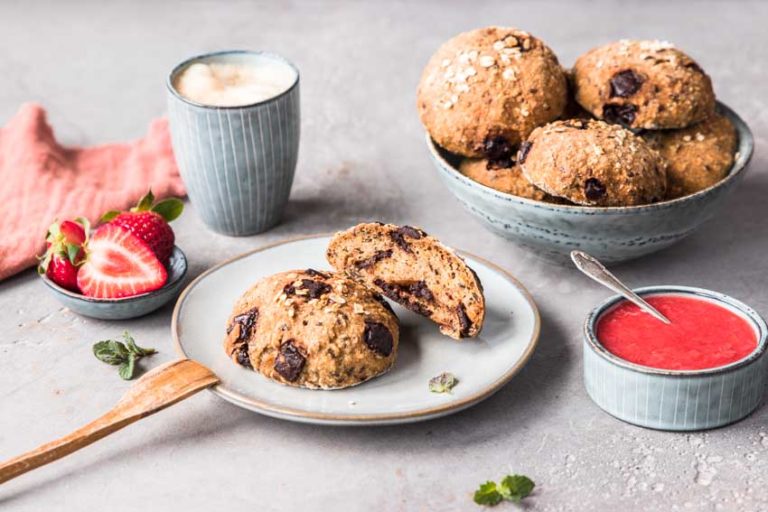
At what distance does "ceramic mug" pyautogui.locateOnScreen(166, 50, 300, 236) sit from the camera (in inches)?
124

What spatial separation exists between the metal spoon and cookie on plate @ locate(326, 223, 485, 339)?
1.00 feet

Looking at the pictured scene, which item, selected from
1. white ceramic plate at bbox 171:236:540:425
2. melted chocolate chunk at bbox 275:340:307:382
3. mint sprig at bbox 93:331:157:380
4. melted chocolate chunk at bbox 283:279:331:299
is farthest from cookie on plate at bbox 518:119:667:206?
mint sprig at bbox 93:331:157:380

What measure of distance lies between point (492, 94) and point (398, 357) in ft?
2.60

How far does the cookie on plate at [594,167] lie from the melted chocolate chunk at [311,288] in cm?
62

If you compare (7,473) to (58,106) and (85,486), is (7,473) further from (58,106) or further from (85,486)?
(58,106)

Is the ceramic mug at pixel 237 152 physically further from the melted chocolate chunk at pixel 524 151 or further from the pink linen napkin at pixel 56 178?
the melted chocolate chunk at pixel 524 151

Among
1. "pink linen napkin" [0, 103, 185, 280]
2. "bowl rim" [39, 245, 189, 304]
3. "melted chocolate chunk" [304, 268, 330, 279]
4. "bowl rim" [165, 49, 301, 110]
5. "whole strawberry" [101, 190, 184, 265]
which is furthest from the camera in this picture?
"pink linen napkin" [0, 103, 185, 280]

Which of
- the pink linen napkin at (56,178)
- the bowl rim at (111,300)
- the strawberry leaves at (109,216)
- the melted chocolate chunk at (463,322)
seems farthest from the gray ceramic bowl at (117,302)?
the melted chocolate chunk at (463,322)

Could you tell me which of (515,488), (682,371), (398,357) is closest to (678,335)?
(682,371)

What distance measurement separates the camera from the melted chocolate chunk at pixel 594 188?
2721 mm

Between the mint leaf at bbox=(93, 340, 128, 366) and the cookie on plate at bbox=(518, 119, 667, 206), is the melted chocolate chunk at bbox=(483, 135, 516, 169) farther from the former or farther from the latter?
the mint leaf at bbox=(93, 340, 128, 366)

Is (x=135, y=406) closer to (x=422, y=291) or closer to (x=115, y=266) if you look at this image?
(x=115, y=266)

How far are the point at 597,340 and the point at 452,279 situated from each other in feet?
1.23

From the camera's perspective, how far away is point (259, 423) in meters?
2.49
